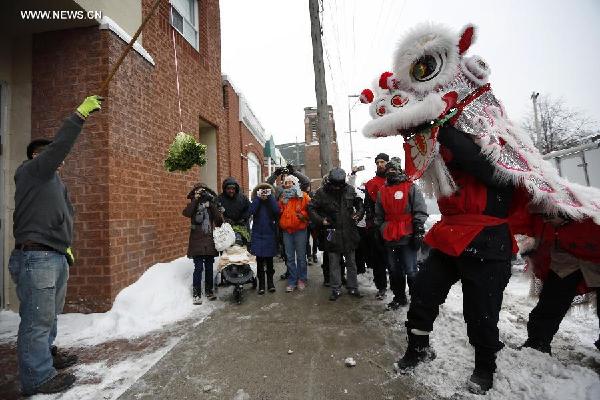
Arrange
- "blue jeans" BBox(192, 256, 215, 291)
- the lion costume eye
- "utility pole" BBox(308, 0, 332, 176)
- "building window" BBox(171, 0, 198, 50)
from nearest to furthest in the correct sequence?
the lion costume eye < "blue jeans" BBox(192, 256, 215, 291) < "building window" BBox(171, 0, 198, 50) < "utility pole" BBox(308, 0, 332, 176)

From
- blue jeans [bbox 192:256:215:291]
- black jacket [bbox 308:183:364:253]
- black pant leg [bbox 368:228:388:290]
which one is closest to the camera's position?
black pant leg [bbox 368:228:388:290]

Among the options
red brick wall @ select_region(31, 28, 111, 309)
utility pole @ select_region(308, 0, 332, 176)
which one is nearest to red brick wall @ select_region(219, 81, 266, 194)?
utility pole @ select_region(308, 0, 332, 176)

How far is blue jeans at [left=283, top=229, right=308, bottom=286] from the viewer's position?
16.7ft

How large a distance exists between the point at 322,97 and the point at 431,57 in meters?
5.52

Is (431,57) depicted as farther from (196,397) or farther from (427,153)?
(196,397)

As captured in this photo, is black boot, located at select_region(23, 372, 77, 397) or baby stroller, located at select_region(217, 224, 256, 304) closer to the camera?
black boot, located at select_region(23, 372, 77, 397)

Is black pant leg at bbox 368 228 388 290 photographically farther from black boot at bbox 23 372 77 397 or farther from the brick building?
black boot at bbox 23 372 77 397

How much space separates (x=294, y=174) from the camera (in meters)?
5.88

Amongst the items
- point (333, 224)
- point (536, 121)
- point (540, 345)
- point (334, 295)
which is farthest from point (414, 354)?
point (536, 121)

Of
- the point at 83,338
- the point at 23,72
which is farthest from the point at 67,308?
the point at 23,72

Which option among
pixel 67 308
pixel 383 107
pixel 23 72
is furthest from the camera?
pixel 23 72

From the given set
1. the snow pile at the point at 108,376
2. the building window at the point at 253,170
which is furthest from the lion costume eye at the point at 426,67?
the building window at the point at 253,170

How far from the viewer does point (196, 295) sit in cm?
458

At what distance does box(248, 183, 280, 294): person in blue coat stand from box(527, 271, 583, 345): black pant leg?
10.8 ft
